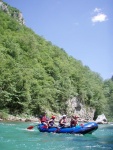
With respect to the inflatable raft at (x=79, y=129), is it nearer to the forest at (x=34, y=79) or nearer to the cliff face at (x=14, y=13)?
the forest at (x=34, y=79)

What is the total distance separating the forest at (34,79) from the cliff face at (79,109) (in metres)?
1.41

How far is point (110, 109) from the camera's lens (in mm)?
102438

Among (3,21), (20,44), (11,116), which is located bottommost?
(11,116)

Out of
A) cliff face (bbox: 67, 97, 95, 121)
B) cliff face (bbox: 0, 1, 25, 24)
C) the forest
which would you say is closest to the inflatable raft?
the forest

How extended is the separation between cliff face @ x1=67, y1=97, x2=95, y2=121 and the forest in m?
1.41

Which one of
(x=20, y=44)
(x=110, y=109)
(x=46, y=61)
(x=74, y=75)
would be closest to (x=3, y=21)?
(x=20, y=44)

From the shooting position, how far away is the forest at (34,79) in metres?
45.5

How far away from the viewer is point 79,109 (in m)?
65.9

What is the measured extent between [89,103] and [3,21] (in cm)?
3392

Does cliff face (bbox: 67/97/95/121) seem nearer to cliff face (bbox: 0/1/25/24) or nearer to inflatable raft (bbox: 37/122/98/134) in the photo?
inflatable raft (bbox: 37/122/98/134)

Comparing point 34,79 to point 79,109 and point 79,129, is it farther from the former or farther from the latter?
point 79,129

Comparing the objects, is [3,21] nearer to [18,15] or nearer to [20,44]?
[20,44]

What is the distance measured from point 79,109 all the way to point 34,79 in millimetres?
16783

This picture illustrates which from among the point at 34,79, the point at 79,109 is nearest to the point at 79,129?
→ the point at 34,79
